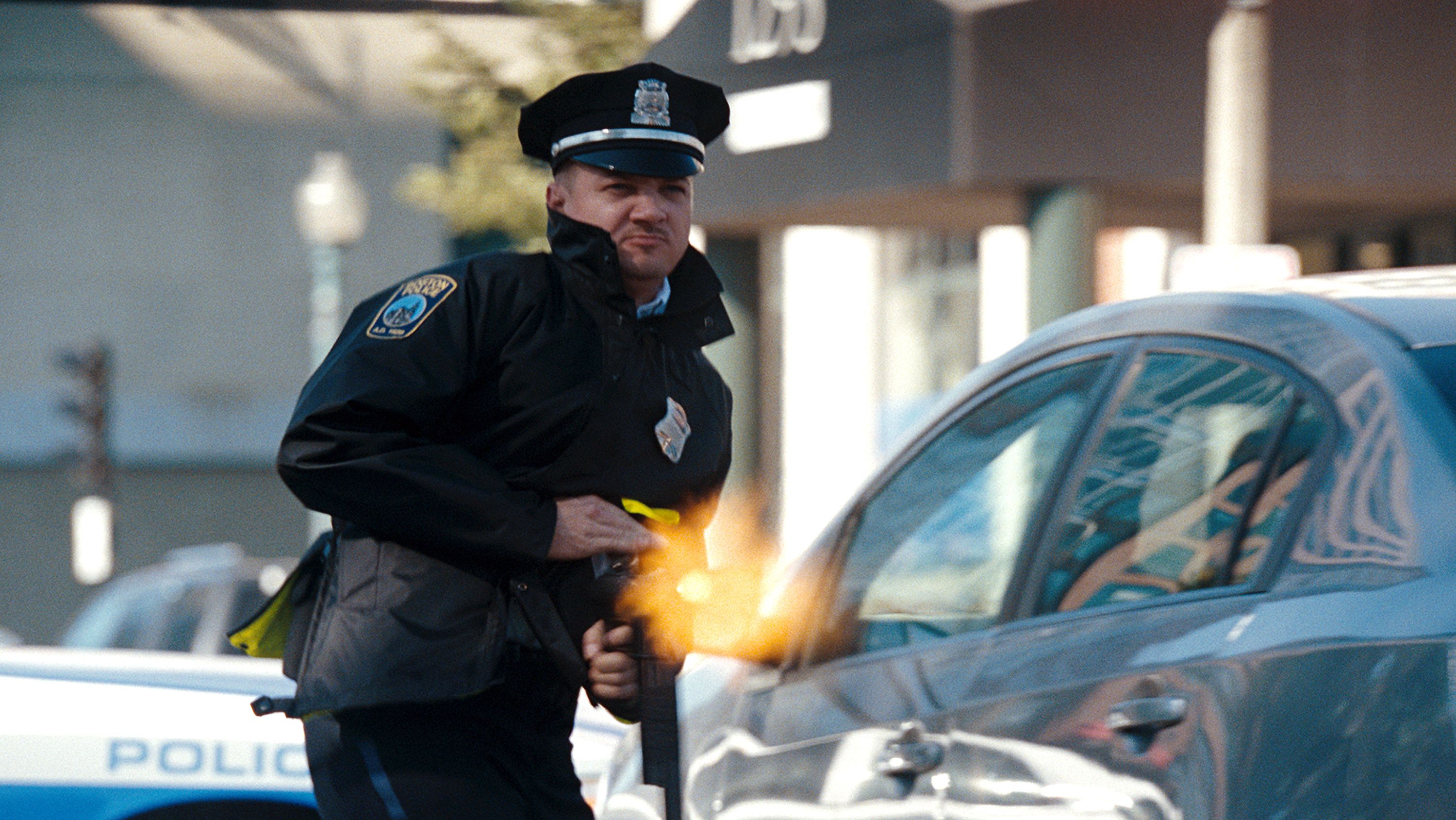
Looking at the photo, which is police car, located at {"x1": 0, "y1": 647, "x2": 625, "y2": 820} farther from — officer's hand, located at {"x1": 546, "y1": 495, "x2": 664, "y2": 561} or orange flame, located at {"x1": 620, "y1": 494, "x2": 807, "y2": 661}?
officer's hand, located at {"x1": 546, "y1": 495, "x2": 664, "y2": 561}

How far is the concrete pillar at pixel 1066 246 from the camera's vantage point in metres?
9.63

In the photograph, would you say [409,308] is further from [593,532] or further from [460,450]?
[593,532]

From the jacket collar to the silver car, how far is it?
0.53 m

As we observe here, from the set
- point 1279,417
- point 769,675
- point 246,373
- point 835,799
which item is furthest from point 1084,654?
point 246,373

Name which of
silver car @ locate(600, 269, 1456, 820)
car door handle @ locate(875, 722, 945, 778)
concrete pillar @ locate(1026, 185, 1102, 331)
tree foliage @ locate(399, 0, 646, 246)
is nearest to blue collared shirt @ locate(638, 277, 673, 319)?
silver car @ locate(600, 269, 1456, 820)

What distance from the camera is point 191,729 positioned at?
168 inches

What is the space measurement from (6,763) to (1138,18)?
22.1 ft

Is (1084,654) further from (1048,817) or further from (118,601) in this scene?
(118,601)

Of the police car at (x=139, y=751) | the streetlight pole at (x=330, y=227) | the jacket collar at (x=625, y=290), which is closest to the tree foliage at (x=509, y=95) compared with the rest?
the streetlight pole at (x=330, y=227)

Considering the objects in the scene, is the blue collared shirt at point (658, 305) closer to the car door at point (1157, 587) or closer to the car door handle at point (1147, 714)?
the car door at point (1157, 587)

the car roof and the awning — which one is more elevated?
the awning

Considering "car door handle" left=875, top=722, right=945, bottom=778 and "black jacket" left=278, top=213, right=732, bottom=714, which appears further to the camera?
"car door handle" left=875, top=722, right=945, bottom=778

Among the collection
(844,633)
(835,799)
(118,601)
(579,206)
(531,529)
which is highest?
(579,206)

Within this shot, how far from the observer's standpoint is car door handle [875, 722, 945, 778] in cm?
299
